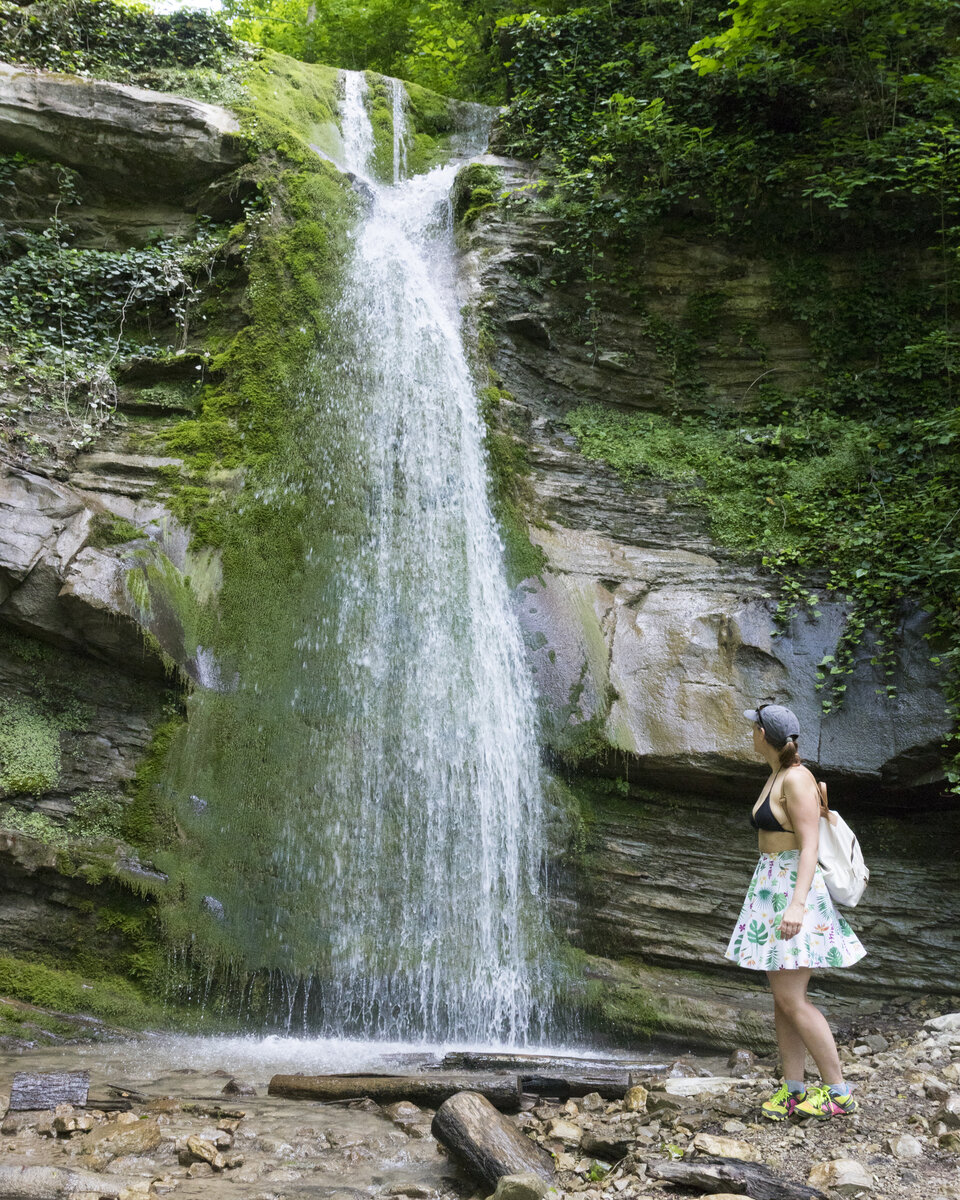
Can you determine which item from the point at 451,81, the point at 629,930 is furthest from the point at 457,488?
the point at 451,81

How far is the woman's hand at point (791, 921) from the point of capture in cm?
311

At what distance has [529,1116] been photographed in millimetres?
3883

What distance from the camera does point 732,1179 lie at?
2621 millimetres

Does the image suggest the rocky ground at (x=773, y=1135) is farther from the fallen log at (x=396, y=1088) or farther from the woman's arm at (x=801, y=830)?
the woman's arm at (x=801, y=830)

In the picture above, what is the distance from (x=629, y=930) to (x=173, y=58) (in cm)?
1112

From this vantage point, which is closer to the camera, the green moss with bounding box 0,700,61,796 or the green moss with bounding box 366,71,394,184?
the green moss with bounding box 0,700,61,796

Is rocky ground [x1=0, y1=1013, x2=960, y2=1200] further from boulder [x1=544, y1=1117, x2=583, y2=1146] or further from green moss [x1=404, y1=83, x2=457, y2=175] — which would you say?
green moss [x1=404, y1=83, x2=457, y2=175]

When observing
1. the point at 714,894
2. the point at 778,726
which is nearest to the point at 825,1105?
the point at 778,726

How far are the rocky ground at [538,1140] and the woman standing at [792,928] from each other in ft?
0.52

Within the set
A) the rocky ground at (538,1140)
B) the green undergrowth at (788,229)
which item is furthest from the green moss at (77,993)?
the green undergrowth at (788,229)

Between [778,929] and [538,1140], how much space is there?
1.37m

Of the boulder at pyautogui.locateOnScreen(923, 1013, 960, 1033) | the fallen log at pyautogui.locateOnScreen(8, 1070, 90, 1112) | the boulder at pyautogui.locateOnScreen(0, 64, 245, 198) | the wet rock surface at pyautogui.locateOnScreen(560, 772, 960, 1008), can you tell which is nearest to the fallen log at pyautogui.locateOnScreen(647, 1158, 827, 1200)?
the fallen log at pyautogui.locateOnScreen(8, 1070, 90, 1112)

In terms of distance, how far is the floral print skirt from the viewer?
321 centimetres

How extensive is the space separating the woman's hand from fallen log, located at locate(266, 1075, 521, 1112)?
A: 5.54 ft
